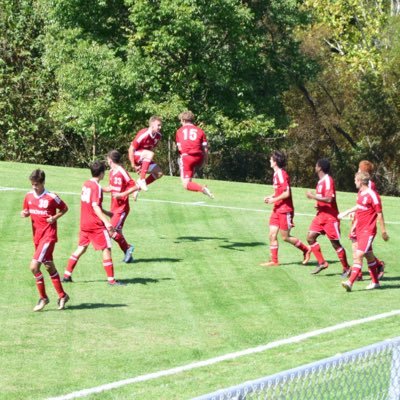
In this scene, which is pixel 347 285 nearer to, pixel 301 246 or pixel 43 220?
pixel 301 246

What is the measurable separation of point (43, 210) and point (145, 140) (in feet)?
18.7

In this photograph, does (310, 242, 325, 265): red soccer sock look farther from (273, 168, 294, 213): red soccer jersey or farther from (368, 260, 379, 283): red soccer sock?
(368, 260, 379, 283): red soccer sock

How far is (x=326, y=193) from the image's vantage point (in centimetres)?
1712

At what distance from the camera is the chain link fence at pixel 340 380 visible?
676cm

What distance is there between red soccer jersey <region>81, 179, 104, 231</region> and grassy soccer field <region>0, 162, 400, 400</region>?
1.09 metres

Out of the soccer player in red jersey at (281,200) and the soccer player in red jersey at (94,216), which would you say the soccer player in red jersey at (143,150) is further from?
the soccer player in red jersey at (94,216)

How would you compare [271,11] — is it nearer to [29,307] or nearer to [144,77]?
[144,77]

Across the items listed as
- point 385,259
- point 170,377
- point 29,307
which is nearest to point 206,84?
point 385,259

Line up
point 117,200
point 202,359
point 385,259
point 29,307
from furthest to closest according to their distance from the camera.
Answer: point 385,259
point 117,200
point 29,307
point 202,359

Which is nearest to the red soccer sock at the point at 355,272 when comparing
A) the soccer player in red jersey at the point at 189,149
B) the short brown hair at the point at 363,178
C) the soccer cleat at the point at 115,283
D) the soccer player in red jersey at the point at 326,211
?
the soccer player in red jersey at the point at 326,211

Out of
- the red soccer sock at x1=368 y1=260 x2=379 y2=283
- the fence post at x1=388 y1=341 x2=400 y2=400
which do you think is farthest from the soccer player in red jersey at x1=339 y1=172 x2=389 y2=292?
the fence post at x1=388 y1=341 x2=400 y2=400

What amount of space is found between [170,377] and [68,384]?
3.74ft

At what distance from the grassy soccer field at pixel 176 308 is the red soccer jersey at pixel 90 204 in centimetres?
109

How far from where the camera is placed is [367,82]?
5147 centimetres
